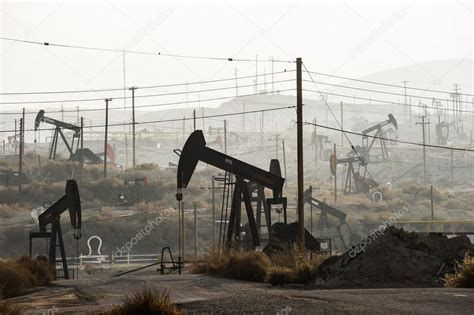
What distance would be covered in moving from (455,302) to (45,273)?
49.5 feet

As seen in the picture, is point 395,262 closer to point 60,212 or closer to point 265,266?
point 265,266

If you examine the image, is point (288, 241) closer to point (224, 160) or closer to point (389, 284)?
point (224, 160)

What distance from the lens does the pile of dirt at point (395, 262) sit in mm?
21125

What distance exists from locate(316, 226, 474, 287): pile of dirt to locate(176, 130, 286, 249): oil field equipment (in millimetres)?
7165

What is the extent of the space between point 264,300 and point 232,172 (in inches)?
569

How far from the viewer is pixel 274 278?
22.2 meters

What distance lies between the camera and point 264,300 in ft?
52.1

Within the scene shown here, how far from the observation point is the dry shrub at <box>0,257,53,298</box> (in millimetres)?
21703

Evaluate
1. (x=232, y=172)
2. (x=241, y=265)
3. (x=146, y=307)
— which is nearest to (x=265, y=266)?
(x=241, y=265)

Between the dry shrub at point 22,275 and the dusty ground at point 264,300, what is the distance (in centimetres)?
66

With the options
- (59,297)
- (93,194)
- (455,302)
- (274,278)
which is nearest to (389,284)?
(274,278)

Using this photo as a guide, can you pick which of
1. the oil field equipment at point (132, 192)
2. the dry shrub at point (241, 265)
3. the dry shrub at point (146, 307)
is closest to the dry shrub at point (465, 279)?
the dry shrub at point (241, 265)

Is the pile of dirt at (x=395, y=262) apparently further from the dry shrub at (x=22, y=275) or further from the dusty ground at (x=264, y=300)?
the dry shrub at (x=22, y=275)

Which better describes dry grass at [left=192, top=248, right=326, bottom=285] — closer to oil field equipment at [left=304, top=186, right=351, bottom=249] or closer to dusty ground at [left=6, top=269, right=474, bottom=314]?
dusty ground at [left=6, top=269, right=474, bottom=314]
